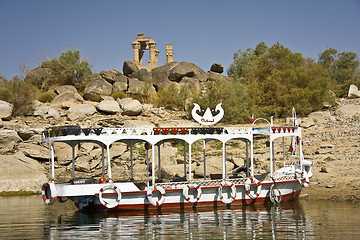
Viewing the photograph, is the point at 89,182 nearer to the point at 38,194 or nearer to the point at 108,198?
the point at 108,198

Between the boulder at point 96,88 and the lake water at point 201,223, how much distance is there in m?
24.7

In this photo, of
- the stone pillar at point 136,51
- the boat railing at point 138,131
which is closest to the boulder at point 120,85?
the stone pillar at point 136,51

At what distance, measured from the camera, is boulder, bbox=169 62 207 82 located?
48.5 m

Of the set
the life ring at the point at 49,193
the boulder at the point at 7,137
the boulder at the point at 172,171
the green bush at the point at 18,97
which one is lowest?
the life ring at the point at 49,193

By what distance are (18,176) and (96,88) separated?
18.9m

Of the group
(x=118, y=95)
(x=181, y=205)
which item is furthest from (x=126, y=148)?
(x=118, y=95)

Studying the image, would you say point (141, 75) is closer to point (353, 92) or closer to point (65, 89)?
point (65, 89)

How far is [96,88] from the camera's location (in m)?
44.4

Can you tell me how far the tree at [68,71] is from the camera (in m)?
47.5

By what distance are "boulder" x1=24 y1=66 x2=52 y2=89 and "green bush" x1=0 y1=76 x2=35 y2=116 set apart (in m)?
7.11

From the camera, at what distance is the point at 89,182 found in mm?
17641

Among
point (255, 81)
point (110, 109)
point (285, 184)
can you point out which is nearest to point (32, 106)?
point (110, 109)

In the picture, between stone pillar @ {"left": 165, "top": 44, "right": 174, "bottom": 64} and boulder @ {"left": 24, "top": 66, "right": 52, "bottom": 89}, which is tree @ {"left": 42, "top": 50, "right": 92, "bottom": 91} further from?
stone pillar @ {"left": 165, "top": 44, "right": 174, "bottom": 64}

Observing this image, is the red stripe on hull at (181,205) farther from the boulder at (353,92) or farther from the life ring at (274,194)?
the boulder at (353,92)
